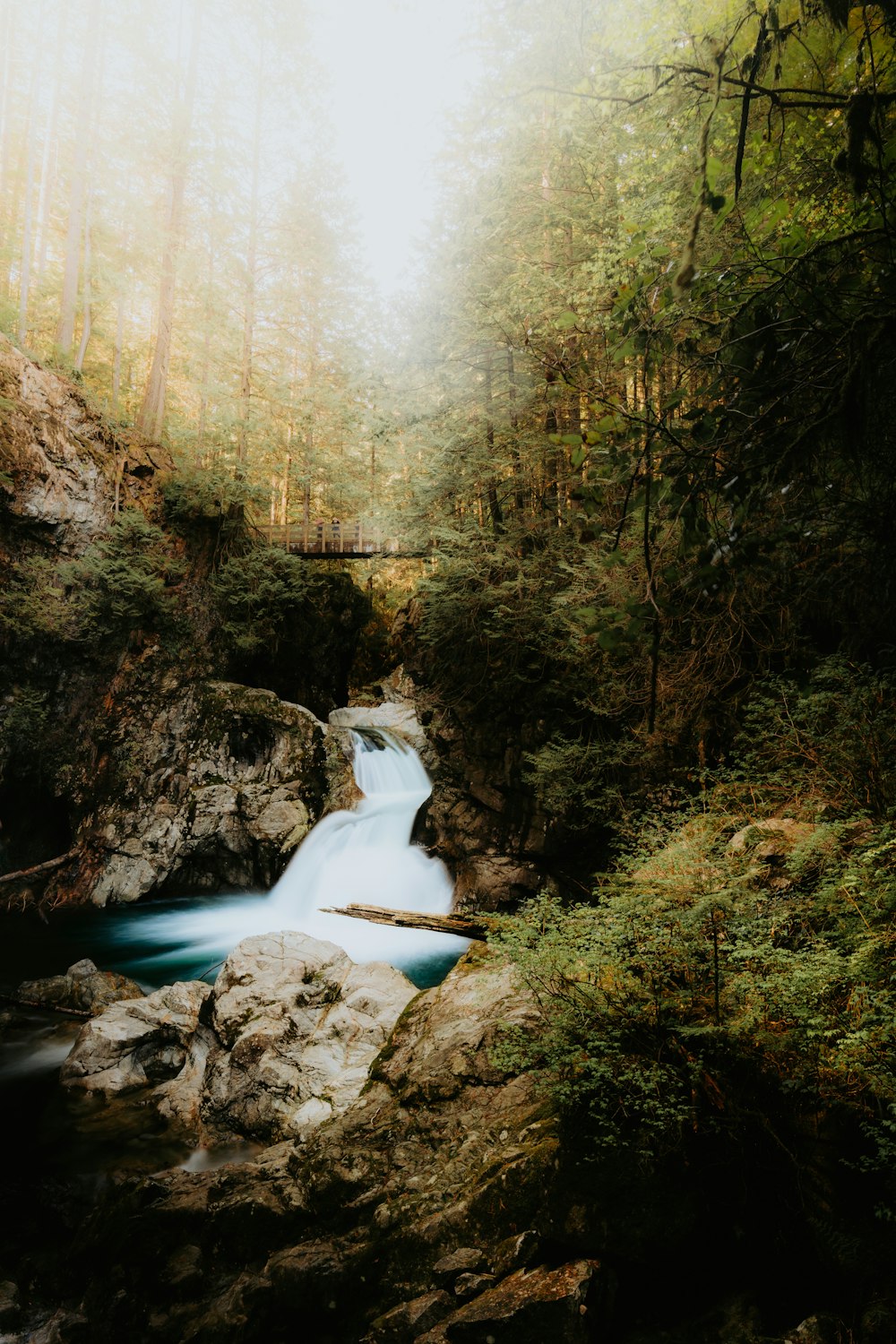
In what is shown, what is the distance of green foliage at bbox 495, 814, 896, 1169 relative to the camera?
8.73 ft

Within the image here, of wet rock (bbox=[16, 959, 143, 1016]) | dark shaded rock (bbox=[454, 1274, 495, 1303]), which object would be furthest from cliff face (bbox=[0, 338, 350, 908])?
dark shaded rock (bbox=[454, 1274, 495, 1303])

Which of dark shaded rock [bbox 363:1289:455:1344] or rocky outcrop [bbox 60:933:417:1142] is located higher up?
dark shaded rock [bbox 363:1289:455:1344]

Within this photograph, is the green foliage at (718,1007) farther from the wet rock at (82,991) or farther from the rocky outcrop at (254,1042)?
the wet rock at (82,991)

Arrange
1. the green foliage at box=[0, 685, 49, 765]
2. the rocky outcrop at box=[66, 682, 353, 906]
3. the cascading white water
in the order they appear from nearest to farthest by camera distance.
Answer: the cascading white water → the green foliage at box=[0, 685, 49, 765] → the rocky outcrop at box=[66, 682, 353, 906]

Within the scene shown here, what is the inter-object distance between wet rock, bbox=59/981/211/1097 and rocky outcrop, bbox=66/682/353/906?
17.9ft

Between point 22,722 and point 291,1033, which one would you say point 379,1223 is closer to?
point 291,1033

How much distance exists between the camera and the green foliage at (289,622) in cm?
1491

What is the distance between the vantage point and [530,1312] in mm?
2389

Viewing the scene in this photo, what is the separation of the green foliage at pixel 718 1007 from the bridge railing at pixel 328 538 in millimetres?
15212

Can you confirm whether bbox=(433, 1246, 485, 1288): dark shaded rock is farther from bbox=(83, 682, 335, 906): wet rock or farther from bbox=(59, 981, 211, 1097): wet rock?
bbox=(83, 682, 335, 906): wet rock

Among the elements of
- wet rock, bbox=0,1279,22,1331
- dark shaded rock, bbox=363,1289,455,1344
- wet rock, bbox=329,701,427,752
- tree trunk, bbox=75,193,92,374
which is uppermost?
tree trunk, bbox=75,193,92,374

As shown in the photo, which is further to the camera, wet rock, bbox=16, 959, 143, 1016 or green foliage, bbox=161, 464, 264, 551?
green foliage, bbox=161, 464, 264, 551

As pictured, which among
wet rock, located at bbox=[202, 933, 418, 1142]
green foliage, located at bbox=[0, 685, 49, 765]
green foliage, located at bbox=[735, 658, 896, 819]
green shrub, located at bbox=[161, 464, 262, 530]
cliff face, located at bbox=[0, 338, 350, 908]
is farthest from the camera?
green shrub, located at bbox=[161, 464, 262, 530]

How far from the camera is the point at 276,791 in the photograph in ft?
42.3
